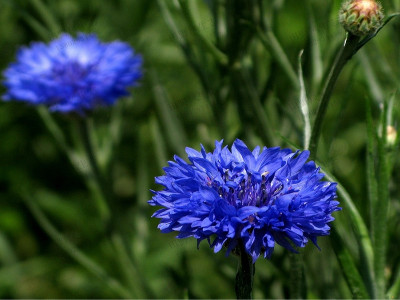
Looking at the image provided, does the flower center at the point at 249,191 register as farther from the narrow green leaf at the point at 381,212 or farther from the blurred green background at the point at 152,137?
the blurred green background at the point at 152,137

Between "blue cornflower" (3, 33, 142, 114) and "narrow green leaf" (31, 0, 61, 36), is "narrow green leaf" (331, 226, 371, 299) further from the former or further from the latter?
"narrow green leaf" (31, 0, 61, 36)

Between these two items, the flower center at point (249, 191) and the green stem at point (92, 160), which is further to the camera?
the green stem at point (92, 160)

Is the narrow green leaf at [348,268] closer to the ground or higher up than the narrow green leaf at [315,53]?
closer to the ground

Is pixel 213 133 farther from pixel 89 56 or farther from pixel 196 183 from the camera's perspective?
pixel 196 183

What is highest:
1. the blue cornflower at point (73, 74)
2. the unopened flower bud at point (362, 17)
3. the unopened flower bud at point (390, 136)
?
the blue cornflower at point (73, 74)

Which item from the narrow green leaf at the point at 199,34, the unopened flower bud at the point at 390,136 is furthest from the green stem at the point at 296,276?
the narrow green leaf at the point at 199,34

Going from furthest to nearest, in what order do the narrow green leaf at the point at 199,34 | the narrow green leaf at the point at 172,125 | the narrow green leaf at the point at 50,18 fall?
the narrow green leaf at the point at 50,18 < the narrow green leaf at the point at 172,125 < the narrow green leaf at the point at 199,34

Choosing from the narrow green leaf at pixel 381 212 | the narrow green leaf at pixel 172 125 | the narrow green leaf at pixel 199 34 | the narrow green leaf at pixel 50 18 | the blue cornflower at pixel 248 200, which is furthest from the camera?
the narrow green leaf at pixel 50 18

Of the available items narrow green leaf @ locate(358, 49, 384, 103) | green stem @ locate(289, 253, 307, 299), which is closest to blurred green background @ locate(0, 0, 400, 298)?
narrow green leaf @ locate(358, 49, 384, 103)
